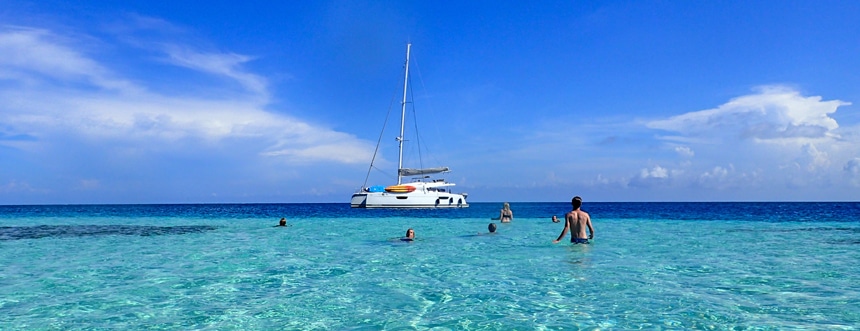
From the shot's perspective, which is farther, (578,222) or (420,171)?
(420,171)

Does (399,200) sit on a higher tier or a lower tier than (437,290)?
higher

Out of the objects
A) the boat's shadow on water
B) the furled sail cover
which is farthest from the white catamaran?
the boat's shadow on water

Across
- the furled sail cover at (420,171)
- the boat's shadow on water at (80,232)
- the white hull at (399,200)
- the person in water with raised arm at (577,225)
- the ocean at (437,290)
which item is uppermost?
the furled sail cover at (420,171)

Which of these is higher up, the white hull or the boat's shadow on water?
the white hull

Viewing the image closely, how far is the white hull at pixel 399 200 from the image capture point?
2916 inches

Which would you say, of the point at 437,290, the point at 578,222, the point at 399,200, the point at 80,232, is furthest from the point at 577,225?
the point at 399,200

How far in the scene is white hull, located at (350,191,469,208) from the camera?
74062 millimetres

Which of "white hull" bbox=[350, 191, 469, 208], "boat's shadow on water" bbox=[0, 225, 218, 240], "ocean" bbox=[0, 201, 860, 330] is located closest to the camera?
"ocean" bbox=[0, 201, 860, 330]

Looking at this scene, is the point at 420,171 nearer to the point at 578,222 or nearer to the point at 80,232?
the point at 80,232

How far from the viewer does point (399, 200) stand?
74125 mm

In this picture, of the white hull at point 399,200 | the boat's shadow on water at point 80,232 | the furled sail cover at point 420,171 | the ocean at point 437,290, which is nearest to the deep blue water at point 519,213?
the white hull at point 399,200

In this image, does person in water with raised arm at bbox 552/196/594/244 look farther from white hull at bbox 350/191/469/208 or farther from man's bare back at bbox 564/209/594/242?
white hull at bbox 350/191/469/208

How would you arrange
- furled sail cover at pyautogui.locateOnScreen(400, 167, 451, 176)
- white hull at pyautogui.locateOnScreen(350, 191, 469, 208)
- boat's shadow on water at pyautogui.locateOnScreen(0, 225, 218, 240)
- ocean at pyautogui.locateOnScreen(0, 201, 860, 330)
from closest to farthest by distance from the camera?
ocean at pyautogui.locateOnScreen(0, 201, 860, 330) → boat's shadow on water at pyautogui.locateOnScreen(0, 225, 218, 240) → white hull at pyautogui.locateOnScreen(350, 191, 469, 208) → furled sail cover at pyautogui.locateOnScreen(400, 167, 451, 176)

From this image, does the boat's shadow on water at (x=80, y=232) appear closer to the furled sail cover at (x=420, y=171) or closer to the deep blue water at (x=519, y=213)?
the deep blue water at (x=519, y=213)
